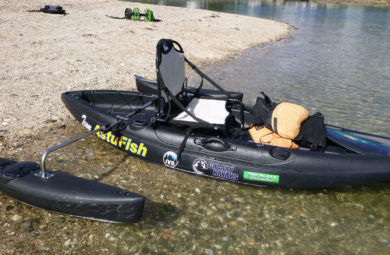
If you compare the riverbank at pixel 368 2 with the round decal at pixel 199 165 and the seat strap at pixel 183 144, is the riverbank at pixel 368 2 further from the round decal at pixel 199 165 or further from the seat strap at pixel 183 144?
the round decal at pixel 199 165

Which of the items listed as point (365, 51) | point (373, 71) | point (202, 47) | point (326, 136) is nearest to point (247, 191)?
point (326, 136)

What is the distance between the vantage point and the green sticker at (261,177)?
4969mm

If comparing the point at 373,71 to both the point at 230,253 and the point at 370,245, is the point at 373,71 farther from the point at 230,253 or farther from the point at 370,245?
the point at 230,253

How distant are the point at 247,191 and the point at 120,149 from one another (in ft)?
8.16

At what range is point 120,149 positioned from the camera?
595 centimetres

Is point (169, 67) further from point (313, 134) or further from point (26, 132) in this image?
point (26, 132)

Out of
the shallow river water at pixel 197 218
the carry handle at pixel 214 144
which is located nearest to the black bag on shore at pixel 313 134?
the shallow river water at pixel 197 218

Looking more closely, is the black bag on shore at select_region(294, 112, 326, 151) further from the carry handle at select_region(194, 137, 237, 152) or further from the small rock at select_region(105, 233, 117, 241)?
the small rock at select_region(105, 233, 117, 241)

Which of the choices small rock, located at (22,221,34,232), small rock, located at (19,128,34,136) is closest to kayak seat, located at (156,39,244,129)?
small rock, located at (22,221,34,232)

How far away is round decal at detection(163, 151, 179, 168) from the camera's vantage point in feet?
17.5

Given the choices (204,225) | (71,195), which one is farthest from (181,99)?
(71,195)

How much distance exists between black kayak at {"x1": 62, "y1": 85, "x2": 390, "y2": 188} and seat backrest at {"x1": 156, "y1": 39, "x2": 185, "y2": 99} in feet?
2.41

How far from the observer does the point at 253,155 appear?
197 inches

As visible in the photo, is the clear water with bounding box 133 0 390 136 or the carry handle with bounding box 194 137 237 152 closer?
the carry handle with bounding box 194 137 237 152
